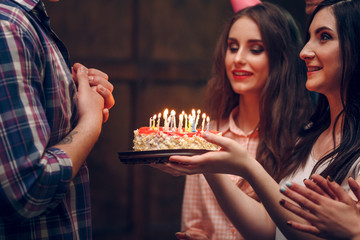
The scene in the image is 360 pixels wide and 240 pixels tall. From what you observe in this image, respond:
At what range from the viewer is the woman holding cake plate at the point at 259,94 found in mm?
2354

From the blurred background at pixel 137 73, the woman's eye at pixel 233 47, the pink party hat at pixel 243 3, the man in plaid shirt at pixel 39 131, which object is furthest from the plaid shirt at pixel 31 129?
the blurred background at pixel 137 73

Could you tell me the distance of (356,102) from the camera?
1.85 m

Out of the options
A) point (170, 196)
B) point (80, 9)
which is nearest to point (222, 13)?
point (80, 9)

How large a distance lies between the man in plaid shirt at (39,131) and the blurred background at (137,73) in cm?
284

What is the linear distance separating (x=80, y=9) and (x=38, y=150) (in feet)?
10.8

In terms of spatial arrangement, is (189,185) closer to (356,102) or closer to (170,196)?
(356,102)

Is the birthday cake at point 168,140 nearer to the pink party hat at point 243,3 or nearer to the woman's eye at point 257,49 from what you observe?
the woman's eye at point 257,49


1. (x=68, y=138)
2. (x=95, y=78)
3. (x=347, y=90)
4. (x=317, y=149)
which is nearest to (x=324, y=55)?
(x=347, y=90)

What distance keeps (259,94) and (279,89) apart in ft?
0.40

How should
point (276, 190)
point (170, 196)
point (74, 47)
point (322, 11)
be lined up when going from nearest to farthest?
1. point (276, 190)
2. point (322, 11)
3. point (74, 47)
4. point (170, 196)

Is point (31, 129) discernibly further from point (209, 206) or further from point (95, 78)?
point (209, 206)

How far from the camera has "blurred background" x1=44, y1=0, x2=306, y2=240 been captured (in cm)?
421

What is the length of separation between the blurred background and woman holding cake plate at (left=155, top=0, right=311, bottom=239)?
6.20 feet

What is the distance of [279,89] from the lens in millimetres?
2432
